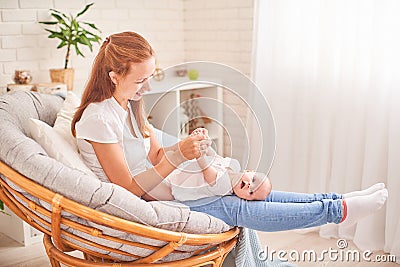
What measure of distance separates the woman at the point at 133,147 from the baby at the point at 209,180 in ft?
0.10

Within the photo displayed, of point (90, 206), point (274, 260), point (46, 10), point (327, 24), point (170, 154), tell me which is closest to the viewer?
point (90, 206)

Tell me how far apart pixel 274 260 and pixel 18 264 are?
4.04 feet

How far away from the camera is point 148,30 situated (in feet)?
11.9

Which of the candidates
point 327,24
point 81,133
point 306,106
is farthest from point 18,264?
point 327,24

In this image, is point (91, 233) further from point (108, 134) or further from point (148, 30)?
point (148, 30)

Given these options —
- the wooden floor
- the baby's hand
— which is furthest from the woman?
the wooden floor

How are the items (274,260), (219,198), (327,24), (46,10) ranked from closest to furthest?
(219,198) < (274,260) < (327,24) < (46,10)

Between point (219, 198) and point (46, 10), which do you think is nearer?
point (219, 198)

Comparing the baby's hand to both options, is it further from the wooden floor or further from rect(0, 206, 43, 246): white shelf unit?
rect(0, 206, 43, 246): white shelf unit

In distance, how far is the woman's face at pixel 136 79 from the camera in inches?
71.2

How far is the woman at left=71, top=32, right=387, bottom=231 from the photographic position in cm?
181

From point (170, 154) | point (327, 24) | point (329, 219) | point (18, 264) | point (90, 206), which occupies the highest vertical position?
point (327, 24)

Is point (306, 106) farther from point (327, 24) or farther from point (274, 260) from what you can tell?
point (274, 260)

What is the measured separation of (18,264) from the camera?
257cm
